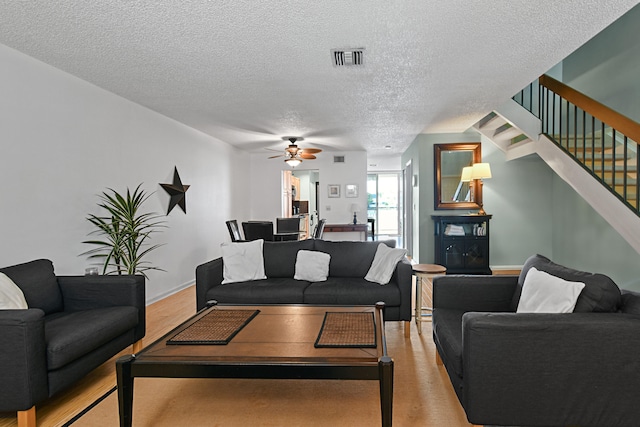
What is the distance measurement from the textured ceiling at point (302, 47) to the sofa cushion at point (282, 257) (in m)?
1.73

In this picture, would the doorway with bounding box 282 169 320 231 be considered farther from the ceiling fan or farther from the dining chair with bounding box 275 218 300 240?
the dining chair with bounding box 275 218 300 240

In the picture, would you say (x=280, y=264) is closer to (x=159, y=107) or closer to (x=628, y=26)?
(x=159, y=107)

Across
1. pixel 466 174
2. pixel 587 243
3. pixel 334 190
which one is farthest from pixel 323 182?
pixel 587 243

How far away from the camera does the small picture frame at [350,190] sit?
28.8 feet

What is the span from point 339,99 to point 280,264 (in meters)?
2.07

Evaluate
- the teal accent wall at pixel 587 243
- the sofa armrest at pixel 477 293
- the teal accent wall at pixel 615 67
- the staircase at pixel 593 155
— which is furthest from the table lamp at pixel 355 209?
the sofa armrest at pixel 477 293

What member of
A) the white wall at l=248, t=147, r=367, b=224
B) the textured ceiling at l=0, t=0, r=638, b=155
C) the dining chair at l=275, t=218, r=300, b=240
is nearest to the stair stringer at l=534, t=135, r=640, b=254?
the textured ceiling at l=0, t=0, r=638, b=155

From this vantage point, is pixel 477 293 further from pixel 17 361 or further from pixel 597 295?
pixel 17 361

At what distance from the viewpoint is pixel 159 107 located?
4.71m

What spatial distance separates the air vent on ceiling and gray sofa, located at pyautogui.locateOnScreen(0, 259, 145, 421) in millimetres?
2442

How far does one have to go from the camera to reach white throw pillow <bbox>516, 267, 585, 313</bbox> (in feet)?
6.47

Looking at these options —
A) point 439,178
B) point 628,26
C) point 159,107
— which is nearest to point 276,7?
point 159,107

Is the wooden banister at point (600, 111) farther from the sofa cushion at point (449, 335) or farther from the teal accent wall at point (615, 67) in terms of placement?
the sofa cushion at point (449, 335)

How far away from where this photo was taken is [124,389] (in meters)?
1.87
